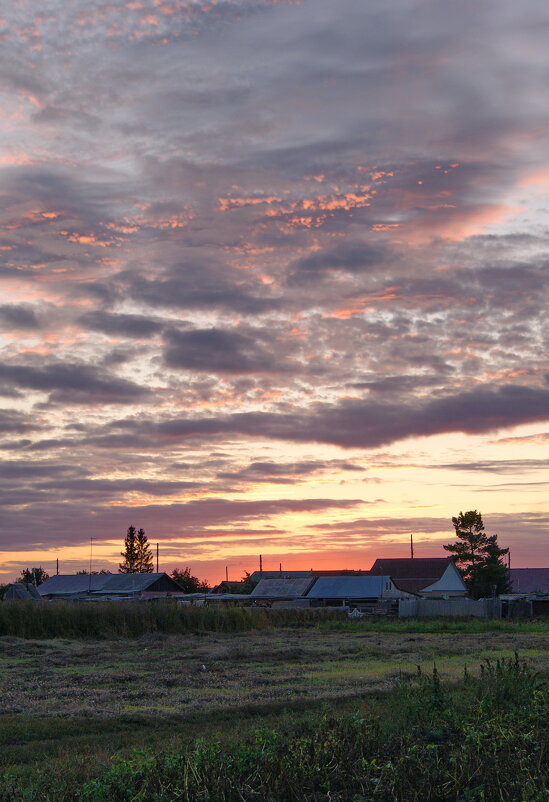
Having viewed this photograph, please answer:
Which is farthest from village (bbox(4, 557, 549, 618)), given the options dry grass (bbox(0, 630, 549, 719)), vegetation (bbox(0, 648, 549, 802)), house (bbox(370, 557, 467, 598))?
vegetation (bbox(0, 648, 549, 802))

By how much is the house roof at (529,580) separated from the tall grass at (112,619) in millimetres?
59332

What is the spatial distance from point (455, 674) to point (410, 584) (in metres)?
74.2

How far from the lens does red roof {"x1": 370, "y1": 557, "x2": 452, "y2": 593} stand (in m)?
91.4

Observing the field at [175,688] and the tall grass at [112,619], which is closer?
the field at [175,688]

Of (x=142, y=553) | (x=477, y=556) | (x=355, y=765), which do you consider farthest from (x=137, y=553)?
(x=355, y=765)

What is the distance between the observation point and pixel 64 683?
20.4 m

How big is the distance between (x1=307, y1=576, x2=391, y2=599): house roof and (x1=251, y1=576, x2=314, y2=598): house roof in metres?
1.60

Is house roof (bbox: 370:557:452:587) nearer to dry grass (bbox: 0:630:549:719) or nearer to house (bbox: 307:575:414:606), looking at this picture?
house (bbox: 307:575:414:606)

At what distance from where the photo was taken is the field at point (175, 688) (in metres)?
11.1

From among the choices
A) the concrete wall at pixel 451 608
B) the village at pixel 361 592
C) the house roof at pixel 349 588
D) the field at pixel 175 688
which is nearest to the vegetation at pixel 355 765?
the field at pixel 175 688

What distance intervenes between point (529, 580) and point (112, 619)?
69554 millimetres

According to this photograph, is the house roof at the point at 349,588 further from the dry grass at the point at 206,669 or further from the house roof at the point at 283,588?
the dry grass at the point at 206,669

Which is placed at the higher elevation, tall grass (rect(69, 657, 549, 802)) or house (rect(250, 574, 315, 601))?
tall grass (rect(69, 657, 549, 802))

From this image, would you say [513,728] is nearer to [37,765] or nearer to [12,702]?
[37,765]
